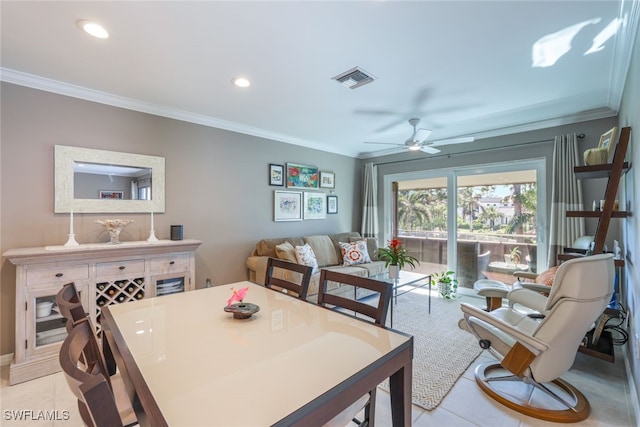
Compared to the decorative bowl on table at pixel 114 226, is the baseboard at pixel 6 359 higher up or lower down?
lower down

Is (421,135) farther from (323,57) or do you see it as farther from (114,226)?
(114,226)

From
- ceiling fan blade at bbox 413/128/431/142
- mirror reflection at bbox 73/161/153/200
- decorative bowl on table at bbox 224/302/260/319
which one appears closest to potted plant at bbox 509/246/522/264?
ceiling fan blade at bbox 413/128/431/142

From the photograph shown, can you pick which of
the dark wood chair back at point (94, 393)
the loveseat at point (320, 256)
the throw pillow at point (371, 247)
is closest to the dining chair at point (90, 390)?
the dark wood chair back at point (94, 393)

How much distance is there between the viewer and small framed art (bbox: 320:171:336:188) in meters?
5.08

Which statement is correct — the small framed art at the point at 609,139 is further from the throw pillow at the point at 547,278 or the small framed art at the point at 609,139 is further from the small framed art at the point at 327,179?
the small framed art at the point at 327,179

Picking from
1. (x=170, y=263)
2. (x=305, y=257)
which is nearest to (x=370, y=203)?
(x=305, y=257)

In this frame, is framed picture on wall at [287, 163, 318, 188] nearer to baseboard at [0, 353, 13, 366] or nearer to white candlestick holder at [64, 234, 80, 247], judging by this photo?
white candlestick holder at [64, 234, 80, 247]

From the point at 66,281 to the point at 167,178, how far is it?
1.38m

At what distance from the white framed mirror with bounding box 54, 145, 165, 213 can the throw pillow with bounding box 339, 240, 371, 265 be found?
8.71 feet

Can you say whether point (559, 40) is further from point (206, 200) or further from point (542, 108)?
point (206, 200)

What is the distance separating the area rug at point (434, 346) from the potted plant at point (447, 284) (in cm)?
14

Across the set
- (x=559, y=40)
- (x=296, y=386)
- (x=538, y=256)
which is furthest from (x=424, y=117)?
(x=296, y=386)

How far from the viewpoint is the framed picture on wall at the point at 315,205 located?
482cm

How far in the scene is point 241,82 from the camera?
2.64 metres
